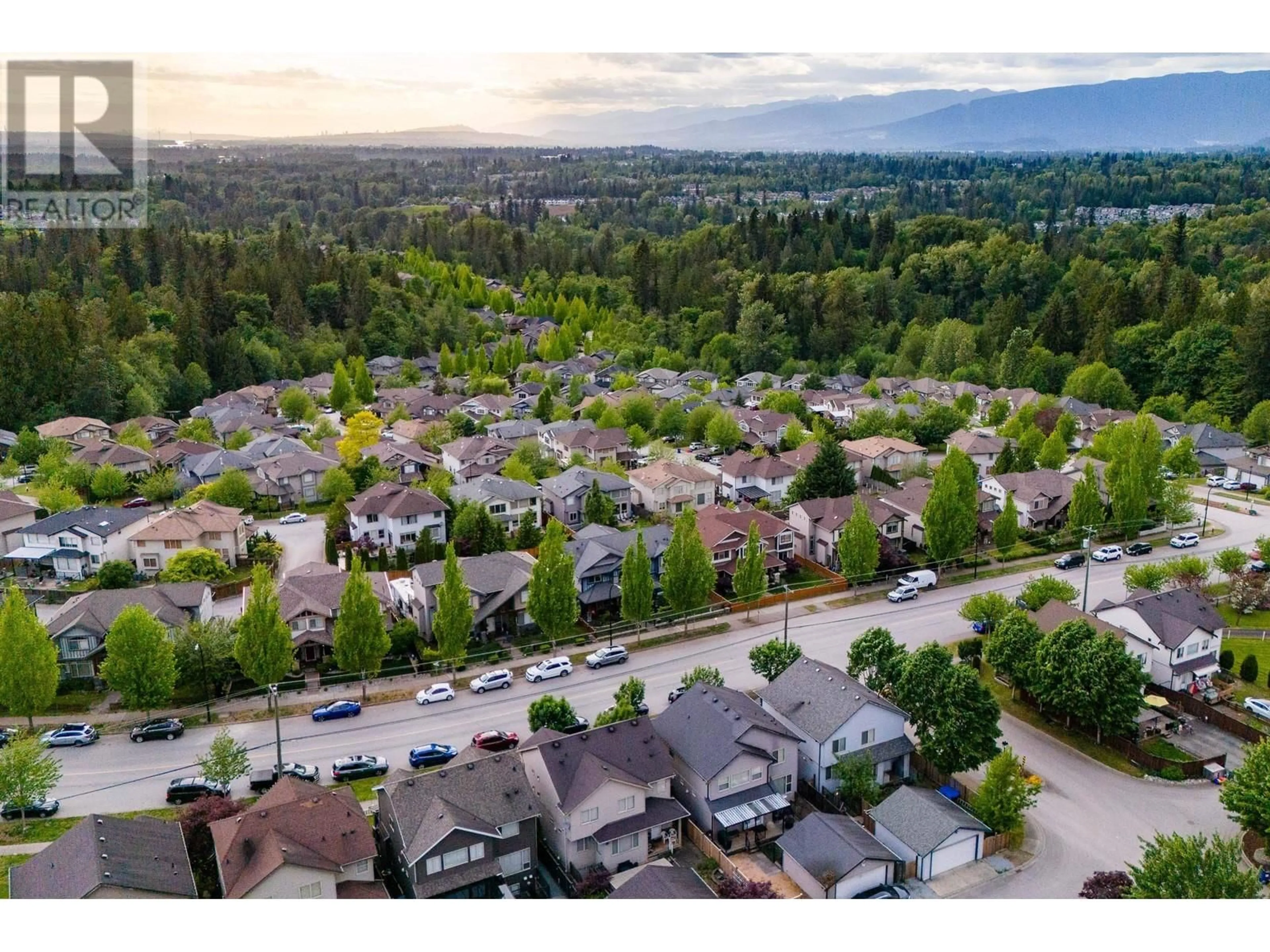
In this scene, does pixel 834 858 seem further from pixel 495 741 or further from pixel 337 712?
pixel 337 712

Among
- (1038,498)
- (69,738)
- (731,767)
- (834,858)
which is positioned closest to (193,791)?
(69,738)

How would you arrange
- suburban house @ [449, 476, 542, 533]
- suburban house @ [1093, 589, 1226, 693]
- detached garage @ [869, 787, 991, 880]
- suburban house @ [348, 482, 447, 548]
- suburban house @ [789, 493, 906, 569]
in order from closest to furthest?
detached garage @ [869, 787, 991, 880], suburban house @ [1093, 589, 1226, 693], suburban house @ [789, 493, 906, 569], suburban house @ [348, 482, 447, 548], suburban house @ [449, 476, 542, 533]

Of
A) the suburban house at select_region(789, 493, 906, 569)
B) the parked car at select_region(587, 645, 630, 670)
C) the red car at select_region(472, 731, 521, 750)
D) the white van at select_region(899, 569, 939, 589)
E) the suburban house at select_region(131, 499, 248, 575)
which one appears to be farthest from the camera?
the suburban house at select_region(789, 493, 906, 569)

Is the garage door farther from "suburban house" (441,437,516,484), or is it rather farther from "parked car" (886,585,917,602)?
"suburban house" (441,437,516,484)

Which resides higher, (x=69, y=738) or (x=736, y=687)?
(x=736, y=687)

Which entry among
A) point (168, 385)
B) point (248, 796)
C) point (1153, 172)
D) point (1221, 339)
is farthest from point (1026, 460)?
point (1153, 172)

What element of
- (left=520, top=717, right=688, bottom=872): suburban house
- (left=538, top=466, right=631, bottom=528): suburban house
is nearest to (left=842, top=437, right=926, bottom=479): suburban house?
(left=538, top=466, right=631, bottom=528): suburban house
